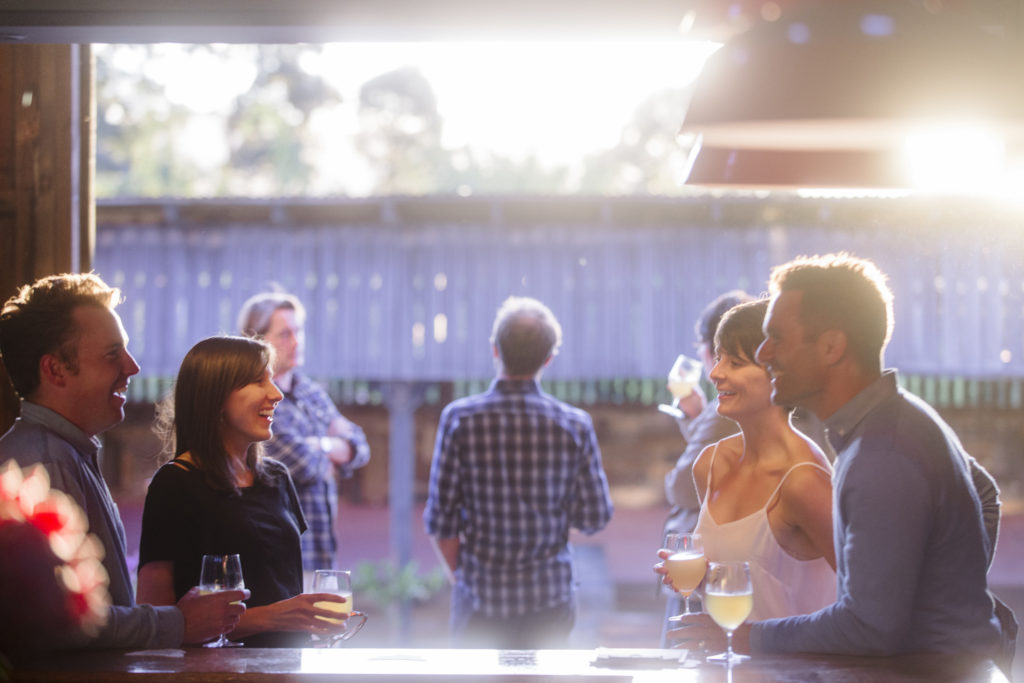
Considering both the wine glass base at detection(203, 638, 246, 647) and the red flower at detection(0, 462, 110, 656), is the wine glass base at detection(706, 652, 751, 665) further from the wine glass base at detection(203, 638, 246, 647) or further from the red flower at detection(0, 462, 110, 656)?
the red flower at detection(0, 462, 110, 656)

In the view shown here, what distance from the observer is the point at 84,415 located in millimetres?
2537

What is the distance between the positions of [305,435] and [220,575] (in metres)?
2.08

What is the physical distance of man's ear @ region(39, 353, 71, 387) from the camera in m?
2.53

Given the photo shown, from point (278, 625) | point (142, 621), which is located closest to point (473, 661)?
point (278, 625)

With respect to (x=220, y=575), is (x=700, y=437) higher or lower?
higher

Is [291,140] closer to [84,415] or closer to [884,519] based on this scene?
[84,415]

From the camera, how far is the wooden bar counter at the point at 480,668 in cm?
215

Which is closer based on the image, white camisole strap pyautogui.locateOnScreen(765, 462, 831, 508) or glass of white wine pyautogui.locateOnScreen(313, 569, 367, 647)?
glass of white wine pyautogui.locateOnScreen(313, 569, 367, 647)

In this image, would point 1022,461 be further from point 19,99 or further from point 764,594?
point 19,99

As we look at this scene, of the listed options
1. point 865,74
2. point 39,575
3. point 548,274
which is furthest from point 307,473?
point 548,274

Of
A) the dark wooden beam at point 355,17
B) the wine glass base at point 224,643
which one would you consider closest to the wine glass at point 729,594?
the wine glass base at point 224,643

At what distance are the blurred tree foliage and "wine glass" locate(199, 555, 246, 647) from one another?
19.1m

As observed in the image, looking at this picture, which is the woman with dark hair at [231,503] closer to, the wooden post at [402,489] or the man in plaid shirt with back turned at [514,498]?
the man in plaid shirt with back turned at [514,498]

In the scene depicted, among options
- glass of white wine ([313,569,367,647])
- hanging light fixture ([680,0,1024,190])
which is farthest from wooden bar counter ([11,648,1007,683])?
hanging light fixture ([680,0,1024,190])
